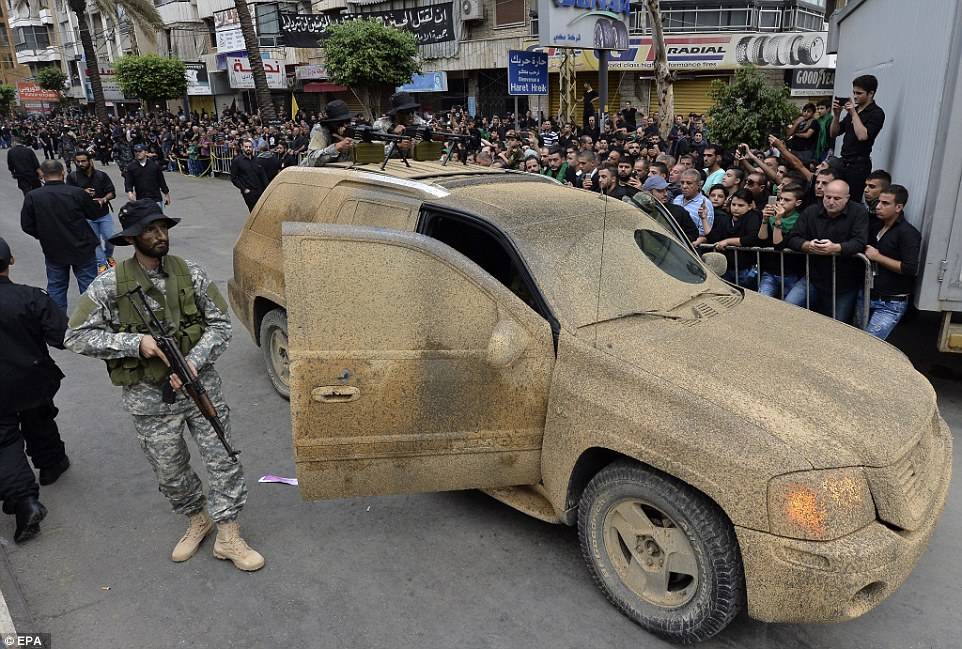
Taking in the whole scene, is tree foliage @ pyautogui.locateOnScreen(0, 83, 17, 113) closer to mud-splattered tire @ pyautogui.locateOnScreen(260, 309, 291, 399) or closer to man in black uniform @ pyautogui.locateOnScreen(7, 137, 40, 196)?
man in black uniform @ pyautogui.locateOnScreen(7, 137, 40, 196)

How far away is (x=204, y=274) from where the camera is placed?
11.6 feet

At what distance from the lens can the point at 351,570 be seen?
351cm

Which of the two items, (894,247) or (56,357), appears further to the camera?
(56,357)

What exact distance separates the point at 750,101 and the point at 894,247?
6.28m

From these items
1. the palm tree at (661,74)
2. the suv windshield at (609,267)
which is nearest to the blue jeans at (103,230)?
the suv windshield at (609,267)

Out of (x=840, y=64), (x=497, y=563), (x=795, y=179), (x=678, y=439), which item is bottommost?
(x=497, y=563)

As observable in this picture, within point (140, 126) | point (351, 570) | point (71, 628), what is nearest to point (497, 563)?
point (351, 570)

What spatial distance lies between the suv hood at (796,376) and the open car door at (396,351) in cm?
49

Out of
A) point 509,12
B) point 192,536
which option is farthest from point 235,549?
point 509,12

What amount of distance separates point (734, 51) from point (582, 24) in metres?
11.6

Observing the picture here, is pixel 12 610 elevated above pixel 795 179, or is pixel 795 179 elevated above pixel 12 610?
pixel 795 179

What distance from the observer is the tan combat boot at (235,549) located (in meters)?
3.51

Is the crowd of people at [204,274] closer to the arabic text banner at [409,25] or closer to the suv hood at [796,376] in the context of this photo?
the suv hood at [796,376]

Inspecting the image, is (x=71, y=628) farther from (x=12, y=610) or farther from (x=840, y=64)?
(x=840, y=64)
